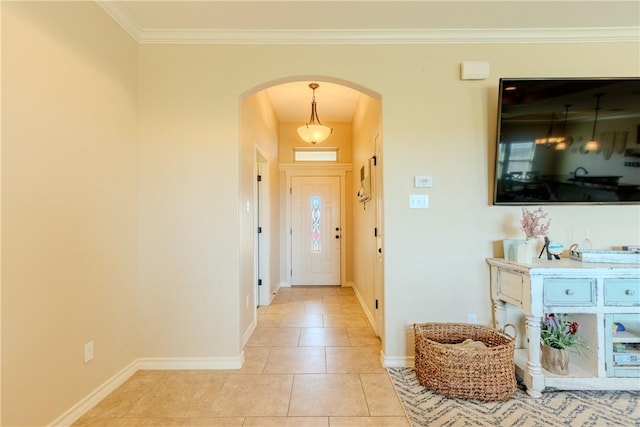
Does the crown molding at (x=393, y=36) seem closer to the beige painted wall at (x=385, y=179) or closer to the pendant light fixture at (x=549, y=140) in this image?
the beige painted wall at (x=385, y=179)

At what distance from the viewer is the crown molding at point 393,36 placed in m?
2.56

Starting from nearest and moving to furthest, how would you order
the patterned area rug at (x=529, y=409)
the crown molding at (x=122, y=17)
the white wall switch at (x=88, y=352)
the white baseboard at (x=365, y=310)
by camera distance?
the patterned area rug at (x=529, y=409), the white wall switch at (x=88, y=352), the crown molding at (x=122, y=17), the white baseboard at (x=365, y=310)

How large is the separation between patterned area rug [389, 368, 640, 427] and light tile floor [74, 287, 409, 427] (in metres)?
0.15

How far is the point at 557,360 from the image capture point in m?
2.14

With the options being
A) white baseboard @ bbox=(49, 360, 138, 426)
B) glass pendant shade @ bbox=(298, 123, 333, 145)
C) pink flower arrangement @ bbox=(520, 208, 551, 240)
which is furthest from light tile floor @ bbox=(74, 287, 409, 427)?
glass pendant shade @ bbox=(298, 123, 333, 145)

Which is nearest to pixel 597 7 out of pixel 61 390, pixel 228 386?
pixel 228 386

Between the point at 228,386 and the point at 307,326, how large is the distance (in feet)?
4.50

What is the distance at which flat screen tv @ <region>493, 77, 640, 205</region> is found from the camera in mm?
2369

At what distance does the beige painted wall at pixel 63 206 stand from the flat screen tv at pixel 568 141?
2.85 meters

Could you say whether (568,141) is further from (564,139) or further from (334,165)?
(334,165)

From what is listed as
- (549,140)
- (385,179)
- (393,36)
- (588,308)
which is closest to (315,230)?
(385,179)

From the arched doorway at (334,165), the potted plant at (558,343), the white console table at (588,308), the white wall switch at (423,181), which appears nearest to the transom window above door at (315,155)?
the arched doorway at (334,165)

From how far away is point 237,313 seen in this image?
2.60 metres

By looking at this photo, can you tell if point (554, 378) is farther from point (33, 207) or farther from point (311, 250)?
point (311, 250)
